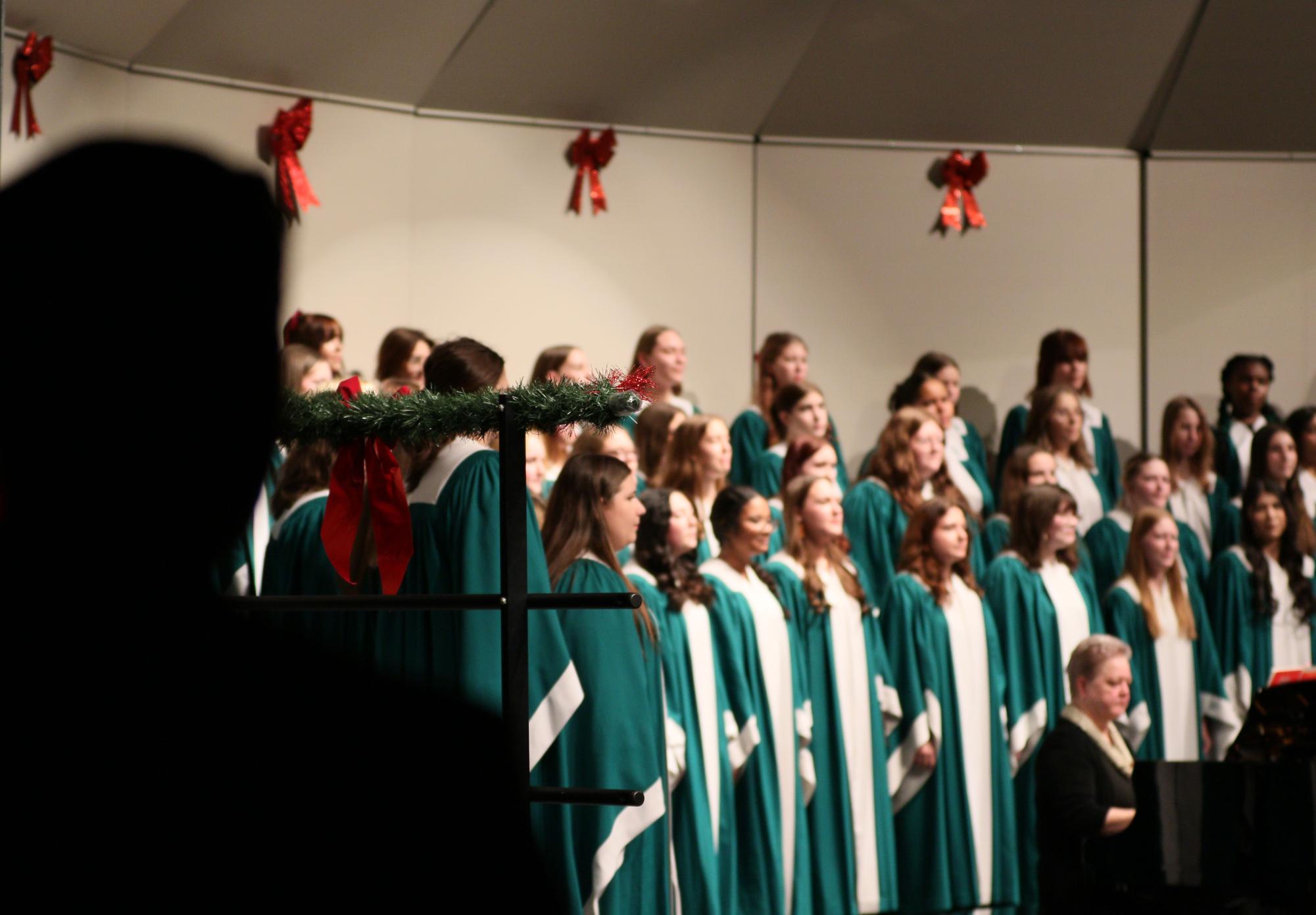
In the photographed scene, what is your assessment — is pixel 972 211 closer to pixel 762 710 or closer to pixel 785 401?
pixel 785 401

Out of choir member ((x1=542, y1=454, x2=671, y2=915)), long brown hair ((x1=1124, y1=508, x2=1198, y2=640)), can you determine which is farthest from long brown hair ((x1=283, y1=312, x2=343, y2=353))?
long brown hair ((x1=1124, y1=508, x2=1198, y2=640))

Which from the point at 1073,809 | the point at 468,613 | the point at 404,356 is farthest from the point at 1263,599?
the point at 468,613

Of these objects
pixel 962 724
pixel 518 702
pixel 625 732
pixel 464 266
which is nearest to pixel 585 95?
pixel 464 266

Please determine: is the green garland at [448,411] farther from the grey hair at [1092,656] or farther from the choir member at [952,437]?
the choir member at [952,437]

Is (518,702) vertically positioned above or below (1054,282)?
below

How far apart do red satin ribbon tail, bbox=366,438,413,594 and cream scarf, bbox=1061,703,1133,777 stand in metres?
3.18

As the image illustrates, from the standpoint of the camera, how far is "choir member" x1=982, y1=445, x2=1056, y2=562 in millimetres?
8039

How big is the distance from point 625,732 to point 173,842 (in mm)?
3806

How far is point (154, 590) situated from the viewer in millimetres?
586

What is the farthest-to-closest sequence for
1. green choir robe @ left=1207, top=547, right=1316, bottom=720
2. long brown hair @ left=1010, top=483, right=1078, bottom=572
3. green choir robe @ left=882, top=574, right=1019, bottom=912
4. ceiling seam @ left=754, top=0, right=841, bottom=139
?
1. ceiling seam @ left=754, top=0, right=841, bottom=139
2. green choir robe @ left=1207, top=547, right=1316, bottom=720
3. long brown hair @ left=1010, top=483, right=1078, bottom=572
4. green choir robe @ left=882, top=574, right=1019, bottom=912

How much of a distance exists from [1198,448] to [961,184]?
7.95 feet

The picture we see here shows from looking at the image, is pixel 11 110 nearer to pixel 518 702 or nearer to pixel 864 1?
pixel 864 1

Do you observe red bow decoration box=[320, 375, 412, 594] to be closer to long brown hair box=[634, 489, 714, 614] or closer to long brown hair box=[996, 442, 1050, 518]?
long brown hair box=[634, 489, 714, 614]

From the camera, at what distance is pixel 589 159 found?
376 inches
